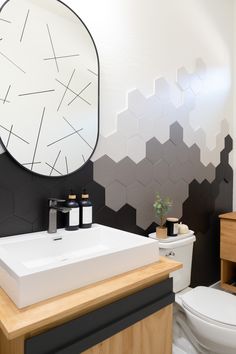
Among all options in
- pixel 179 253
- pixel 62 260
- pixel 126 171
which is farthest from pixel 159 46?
pixel 62 260

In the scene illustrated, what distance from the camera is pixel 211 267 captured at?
8.07 ft

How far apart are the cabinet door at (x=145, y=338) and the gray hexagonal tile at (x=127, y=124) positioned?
1030 mm

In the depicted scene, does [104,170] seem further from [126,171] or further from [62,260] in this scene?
[62,260]

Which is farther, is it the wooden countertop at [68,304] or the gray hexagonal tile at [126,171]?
the gray hexagonal tile at [126,171]

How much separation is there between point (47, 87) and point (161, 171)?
99 centimetres

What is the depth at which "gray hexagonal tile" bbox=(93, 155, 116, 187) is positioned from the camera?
156cm

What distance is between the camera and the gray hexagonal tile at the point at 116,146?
1.62m

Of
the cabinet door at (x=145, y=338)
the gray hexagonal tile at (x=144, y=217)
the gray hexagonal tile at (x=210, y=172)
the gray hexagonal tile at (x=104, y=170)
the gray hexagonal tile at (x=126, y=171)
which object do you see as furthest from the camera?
the gray hexagonal tile at (x=210, y=172)

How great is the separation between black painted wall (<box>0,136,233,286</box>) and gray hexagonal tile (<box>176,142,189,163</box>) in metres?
0.24

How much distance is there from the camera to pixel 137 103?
177 cm

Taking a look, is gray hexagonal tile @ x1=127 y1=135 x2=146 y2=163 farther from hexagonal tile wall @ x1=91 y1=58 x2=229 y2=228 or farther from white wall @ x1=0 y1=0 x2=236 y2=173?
white wall @ x1=0 y1=0 x2=236 y2=173

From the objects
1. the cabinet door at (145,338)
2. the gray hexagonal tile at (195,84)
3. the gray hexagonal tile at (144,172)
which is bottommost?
the cabinet door at (145,338)

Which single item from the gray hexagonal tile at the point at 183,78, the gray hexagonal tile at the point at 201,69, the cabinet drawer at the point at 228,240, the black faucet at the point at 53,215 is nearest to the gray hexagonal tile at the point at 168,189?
the cabinet drawer at the point at 228,240

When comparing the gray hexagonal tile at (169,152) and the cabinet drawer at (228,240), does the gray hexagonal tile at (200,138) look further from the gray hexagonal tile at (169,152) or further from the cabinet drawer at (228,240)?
the cabinet drawer at (228,240)
